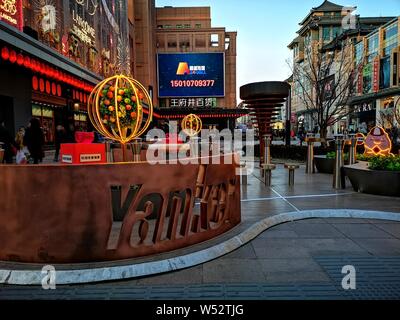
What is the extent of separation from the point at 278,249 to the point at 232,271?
1020 millimetres

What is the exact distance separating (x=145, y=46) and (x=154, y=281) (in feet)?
169

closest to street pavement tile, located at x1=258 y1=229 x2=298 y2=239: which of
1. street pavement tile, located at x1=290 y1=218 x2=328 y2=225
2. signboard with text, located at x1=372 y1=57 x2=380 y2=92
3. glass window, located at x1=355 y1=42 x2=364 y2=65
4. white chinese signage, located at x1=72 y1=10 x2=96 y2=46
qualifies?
street pavement tile, located at x1=290 y1=218 x2=328 y2=225

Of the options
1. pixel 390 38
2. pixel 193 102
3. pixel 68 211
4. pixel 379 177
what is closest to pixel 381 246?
pixel 379 177

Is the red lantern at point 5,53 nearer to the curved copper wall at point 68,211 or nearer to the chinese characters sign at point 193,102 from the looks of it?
the curved copper wall at point 68,211

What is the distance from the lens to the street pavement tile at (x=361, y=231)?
5.20 metres

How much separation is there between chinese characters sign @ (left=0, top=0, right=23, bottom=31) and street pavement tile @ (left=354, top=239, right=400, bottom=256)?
13.6m

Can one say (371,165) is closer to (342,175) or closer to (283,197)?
(342,175)

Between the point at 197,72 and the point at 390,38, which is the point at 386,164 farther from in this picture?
the point at 197,72

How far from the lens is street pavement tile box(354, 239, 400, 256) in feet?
14.6

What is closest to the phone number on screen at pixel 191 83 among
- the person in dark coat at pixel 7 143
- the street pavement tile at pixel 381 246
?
the person in dark coat at pixel 7 143

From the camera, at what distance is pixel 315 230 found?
552 cm

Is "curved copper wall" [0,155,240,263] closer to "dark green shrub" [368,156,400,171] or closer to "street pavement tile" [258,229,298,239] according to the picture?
"street pavement tile" [258,229,298,239]

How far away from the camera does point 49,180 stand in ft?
12.7

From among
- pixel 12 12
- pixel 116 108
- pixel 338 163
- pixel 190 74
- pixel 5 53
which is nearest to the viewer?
pixel 116 108
